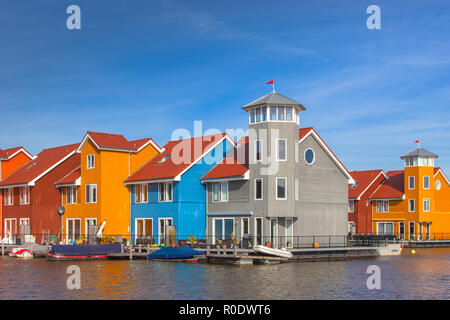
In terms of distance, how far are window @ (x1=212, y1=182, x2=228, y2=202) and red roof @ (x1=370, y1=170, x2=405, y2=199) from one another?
3663 cm

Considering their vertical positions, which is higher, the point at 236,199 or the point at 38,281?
the point at 236,199

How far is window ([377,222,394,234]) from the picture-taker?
82.7m

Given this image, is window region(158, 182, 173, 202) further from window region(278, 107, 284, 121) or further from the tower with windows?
window region(278, 107, 284, 121)

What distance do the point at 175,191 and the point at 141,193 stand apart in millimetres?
5554

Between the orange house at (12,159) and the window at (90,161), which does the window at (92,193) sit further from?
the orange house at (12,159)

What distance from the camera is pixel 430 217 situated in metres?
79.8

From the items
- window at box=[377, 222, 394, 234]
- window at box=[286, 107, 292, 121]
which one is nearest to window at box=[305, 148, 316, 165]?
window at box=[286, 107, 292, 121]

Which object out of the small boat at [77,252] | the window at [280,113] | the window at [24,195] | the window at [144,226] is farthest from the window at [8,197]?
the window at [280,113]

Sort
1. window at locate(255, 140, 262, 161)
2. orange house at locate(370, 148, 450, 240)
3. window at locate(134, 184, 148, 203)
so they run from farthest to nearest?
orange house at locate(370, 148, 450, 240) < window at locate(134, 184, 148, 203) < window at locate(255, 140, 262, 161)

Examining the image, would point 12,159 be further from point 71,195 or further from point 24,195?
point 71,195
